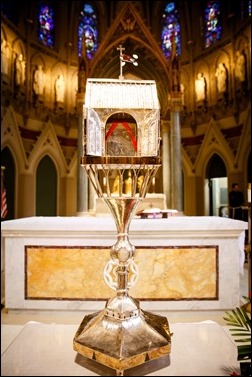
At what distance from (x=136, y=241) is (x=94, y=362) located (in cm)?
186

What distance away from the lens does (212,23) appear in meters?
9.77

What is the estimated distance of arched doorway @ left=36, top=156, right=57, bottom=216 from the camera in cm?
890

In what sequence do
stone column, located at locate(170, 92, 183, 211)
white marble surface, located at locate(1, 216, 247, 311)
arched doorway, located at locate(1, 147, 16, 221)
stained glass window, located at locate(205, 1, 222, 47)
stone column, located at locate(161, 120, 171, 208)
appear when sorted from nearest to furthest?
white marble surface, located at locate(1, 216, 247, 311)
stone column, located at locate(170, 92, 183, 211)
stone column, located at locate(161, 120, 171, 208)
arched doorway, located at locate(1, 147, 16, 221)
stained glass window, located at locate(205, 1, 222, 47)

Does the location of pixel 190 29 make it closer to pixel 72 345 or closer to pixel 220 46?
pixel 220 46

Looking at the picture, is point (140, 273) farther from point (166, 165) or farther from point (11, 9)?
point (11, 9)

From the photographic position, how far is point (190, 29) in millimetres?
10016

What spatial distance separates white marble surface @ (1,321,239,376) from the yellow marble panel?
5.15 feet

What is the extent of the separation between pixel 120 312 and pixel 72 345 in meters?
0.23

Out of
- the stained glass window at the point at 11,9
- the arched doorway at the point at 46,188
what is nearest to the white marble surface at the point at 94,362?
the arched doorway at the point at 46,188

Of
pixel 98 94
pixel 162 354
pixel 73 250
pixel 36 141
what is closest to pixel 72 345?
pixel 162 354

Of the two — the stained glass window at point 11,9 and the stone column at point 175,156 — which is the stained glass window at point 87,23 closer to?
the stained glass window at point 11,9

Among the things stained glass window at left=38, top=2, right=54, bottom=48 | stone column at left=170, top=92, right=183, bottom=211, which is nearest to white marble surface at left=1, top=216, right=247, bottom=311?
stone column at left=170, top=92, right=183, bottom=211

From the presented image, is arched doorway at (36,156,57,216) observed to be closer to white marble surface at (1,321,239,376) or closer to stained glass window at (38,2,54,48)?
stained glass window at (38,2,54,48)

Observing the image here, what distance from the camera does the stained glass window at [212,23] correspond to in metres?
9.57
